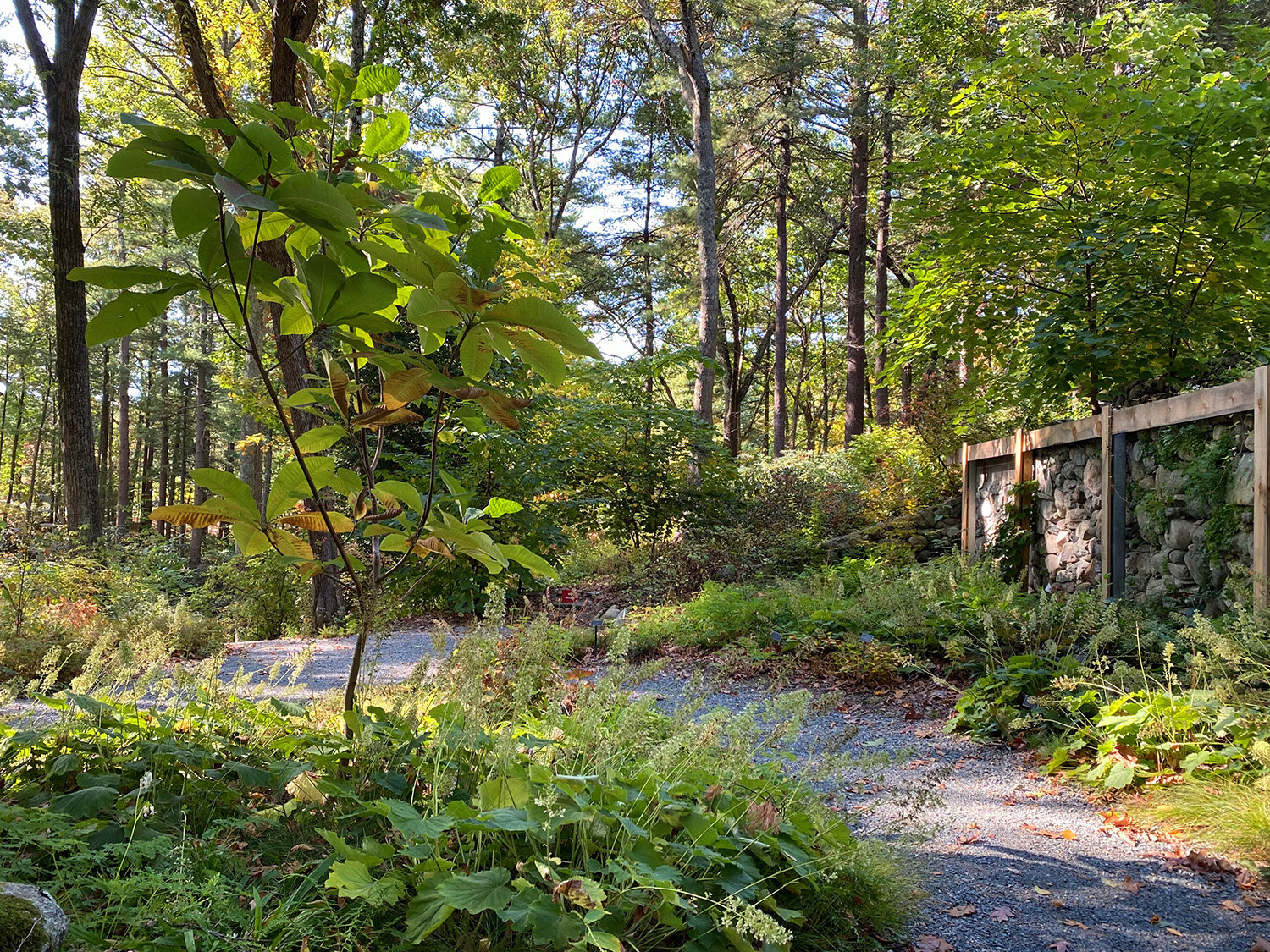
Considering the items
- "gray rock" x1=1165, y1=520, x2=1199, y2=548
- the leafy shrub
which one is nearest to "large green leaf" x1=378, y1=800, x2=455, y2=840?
the leafy shrub

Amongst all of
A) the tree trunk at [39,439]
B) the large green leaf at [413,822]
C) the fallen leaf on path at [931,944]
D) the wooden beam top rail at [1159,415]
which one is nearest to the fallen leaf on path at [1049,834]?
the fallen leaf on path at [931,944]

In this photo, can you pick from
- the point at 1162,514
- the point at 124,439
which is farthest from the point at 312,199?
the point at 124,439

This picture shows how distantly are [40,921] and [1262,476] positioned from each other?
5135mm

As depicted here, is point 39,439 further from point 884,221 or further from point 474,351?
point 474,351

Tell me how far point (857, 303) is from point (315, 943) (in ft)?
49.9

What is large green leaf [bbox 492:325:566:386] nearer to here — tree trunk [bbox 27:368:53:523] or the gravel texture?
the gravel texture

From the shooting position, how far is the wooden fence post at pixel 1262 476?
4.05 m

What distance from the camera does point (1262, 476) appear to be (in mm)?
4090

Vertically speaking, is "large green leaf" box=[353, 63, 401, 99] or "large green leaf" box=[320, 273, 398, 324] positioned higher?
"large green leaf" box=[353, 63, 401, 99]

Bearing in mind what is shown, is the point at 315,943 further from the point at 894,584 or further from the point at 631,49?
the point at 631,49

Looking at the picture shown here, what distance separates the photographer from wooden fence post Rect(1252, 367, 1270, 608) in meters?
4.05

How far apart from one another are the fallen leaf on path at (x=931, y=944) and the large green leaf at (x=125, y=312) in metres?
2.43

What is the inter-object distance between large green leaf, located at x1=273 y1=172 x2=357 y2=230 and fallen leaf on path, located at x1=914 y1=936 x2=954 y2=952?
2.31 metres

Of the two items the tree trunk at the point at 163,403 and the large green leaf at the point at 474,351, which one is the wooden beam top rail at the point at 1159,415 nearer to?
the large green leaf at the point at 474,351
